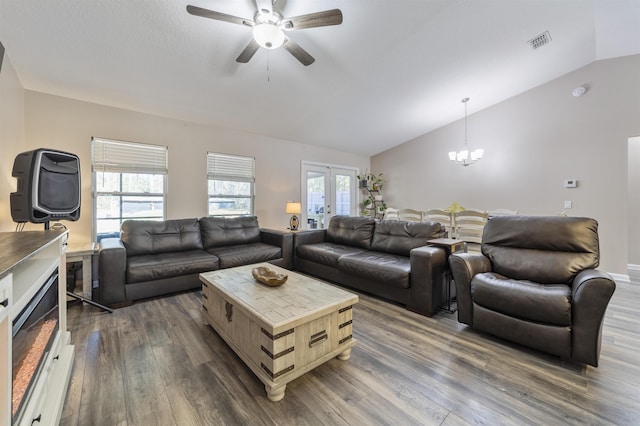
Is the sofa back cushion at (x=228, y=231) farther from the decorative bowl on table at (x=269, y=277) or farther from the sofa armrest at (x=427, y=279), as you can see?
the sofa armrest at (x=427, y=279)

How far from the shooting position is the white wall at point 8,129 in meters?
2.42

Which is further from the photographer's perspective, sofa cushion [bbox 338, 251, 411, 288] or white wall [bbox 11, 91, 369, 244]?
white wall [bbox 11, 91, 369, 244]

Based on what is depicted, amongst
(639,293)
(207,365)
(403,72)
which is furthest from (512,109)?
(207,365)

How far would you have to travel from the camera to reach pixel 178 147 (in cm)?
411

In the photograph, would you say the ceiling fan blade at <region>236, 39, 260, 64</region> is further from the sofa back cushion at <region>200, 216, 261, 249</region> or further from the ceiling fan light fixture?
the sofa back cushion at <region>200, 216, 261, 249</region>

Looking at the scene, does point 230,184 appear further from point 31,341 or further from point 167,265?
point 31,341

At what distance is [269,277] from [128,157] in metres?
3.09

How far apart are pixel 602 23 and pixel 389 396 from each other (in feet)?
16.2

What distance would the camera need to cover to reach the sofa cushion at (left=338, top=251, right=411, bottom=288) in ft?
8.87

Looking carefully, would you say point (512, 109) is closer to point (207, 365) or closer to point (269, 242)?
point (269, 242)

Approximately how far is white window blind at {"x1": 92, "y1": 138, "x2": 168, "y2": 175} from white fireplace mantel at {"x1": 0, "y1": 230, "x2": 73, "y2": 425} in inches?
87.7

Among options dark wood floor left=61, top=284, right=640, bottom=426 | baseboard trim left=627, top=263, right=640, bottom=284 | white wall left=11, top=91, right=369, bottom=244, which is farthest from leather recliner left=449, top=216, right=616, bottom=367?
white wall left=11, top=91, right=369, bottom=244

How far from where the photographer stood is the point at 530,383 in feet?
5.37

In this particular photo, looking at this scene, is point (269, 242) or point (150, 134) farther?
point (269, 242)
